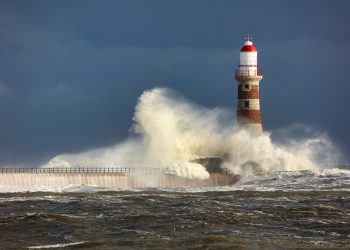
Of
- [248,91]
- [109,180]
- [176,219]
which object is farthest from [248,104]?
[176,219]

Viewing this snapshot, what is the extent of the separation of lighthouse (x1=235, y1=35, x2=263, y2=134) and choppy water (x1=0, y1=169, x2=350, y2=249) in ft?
23.9

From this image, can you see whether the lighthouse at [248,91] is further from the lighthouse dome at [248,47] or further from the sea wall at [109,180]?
the sea wall at [109,180]

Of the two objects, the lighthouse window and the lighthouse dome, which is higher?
the lighthouse dome

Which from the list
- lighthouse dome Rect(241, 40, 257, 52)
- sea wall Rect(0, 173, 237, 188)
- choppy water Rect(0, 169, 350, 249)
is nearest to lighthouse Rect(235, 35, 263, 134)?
lighthouse dome Rect(241, 40, 257, 52)

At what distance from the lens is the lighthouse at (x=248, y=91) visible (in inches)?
1577

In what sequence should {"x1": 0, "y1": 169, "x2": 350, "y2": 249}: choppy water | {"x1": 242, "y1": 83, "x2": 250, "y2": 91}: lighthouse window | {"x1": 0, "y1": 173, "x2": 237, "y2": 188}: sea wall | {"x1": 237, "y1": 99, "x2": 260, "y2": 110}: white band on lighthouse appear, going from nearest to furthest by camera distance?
{"x1": 0, "y1": 169, "x2": 350, "y2": 249}: choppy water → {"x1": 0, "y1": 173, "x2": 237, "y2": 188}: sea wall → {"x1": 237, "y1": 99, "x2": 260, "y2": 110}: white band on lighthouse → {"x1": 242, "y1": 83, "x2": 250, "y2": 91}: lighthouse window

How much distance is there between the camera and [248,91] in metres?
40.2

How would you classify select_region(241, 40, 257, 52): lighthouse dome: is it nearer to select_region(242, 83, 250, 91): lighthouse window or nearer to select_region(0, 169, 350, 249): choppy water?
select_region(242, 83, 250, 91): lighthouse window

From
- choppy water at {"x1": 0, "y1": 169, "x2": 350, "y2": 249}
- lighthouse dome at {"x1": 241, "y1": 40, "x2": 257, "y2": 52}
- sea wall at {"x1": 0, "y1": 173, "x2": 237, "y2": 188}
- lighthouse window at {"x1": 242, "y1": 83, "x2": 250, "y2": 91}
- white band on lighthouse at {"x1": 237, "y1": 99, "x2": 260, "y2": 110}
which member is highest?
lighthouse dome at {"x1": 241, "y1": 40, "x2": 257, "y2": 52}

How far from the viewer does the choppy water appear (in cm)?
1819

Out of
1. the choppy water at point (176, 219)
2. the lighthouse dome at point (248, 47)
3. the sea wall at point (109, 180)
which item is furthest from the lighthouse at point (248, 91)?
the choppy water at point (176, 219)

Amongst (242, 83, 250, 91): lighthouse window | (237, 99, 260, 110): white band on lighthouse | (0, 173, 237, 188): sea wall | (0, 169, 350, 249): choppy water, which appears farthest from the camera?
(242, 83, 250, 91): lighthouse window

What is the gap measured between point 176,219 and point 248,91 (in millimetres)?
18792

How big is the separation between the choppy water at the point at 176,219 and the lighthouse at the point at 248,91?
728cm
